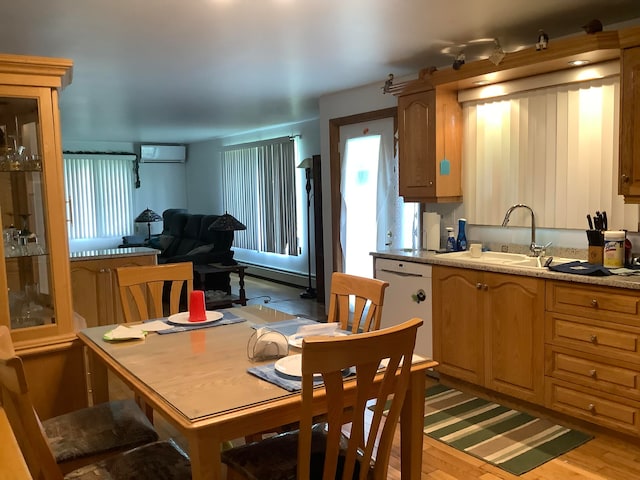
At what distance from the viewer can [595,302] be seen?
2.88 metres

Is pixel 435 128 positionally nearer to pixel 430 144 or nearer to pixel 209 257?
pixel 430 144

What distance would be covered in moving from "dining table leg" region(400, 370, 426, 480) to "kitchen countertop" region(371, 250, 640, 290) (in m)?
1.46

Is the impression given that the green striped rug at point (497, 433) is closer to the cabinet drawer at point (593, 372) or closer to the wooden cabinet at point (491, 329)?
the wooden cabinet at point (491, 329)

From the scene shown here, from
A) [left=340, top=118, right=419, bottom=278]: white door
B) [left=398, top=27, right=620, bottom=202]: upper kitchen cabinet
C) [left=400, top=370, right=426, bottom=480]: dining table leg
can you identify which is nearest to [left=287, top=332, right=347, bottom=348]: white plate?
[left=400, top=370, right=426, bottom=480]: dining table leg

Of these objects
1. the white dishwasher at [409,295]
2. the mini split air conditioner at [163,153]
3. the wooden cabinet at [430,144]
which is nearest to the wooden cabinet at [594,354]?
the white dishwasher at [409,295]

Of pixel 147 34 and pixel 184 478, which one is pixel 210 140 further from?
pixel 184 478

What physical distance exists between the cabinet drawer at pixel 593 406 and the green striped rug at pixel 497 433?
0.44ft

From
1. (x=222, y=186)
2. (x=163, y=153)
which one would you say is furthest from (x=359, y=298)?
(x=163, y=153)

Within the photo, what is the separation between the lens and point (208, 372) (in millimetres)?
1775

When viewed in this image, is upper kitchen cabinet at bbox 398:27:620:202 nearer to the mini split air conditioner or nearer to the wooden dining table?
the wooden dining table

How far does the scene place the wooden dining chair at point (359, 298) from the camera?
239 centimetres

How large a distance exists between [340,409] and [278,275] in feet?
22.3

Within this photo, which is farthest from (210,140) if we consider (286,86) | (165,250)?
(286,86)

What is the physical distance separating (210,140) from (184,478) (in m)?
8.65
